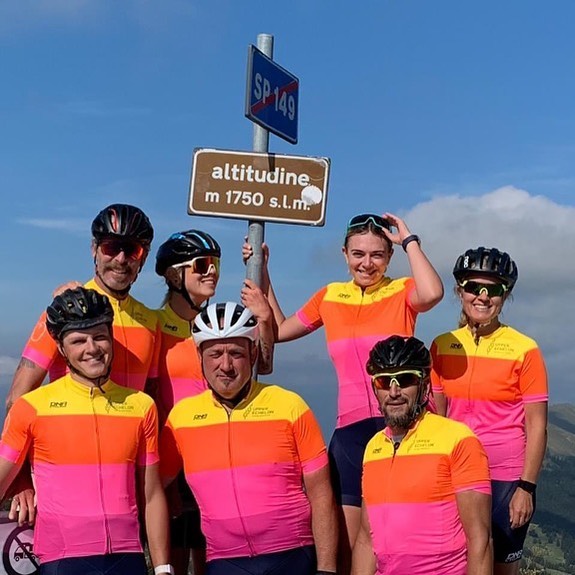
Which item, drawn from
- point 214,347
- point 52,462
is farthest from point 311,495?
point 52,462

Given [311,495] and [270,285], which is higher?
[270,285]

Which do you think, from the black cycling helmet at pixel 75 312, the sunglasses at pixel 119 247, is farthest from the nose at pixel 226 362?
the sunglasses at pixel 119 247

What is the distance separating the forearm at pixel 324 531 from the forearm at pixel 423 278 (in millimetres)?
1499

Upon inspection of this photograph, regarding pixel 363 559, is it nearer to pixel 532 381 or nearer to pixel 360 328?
pixel 360 328

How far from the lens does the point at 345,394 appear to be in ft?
22.0

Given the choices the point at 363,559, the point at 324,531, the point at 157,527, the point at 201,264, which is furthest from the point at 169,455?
the point at 201,264

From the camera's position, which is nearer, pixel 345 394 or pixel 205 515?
pixel 205 515

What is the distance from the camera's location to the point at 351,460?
6.57 metres

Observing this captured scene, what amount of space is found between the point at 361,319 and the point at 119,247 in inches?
69.6

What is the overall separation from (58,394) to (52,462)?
1.34 ft

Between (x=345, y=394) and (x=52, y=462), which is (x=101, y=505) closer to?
(x=52, y=462)

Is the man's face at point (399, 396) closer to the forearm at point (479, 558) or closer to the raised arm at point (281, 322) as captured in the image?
the forearm at point (479, 558)

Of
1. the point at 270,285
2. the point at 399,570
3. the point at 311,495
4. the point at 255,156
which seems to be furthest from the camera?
the point at 270,285

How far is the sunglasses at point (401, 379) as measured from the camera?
18.7 ft
